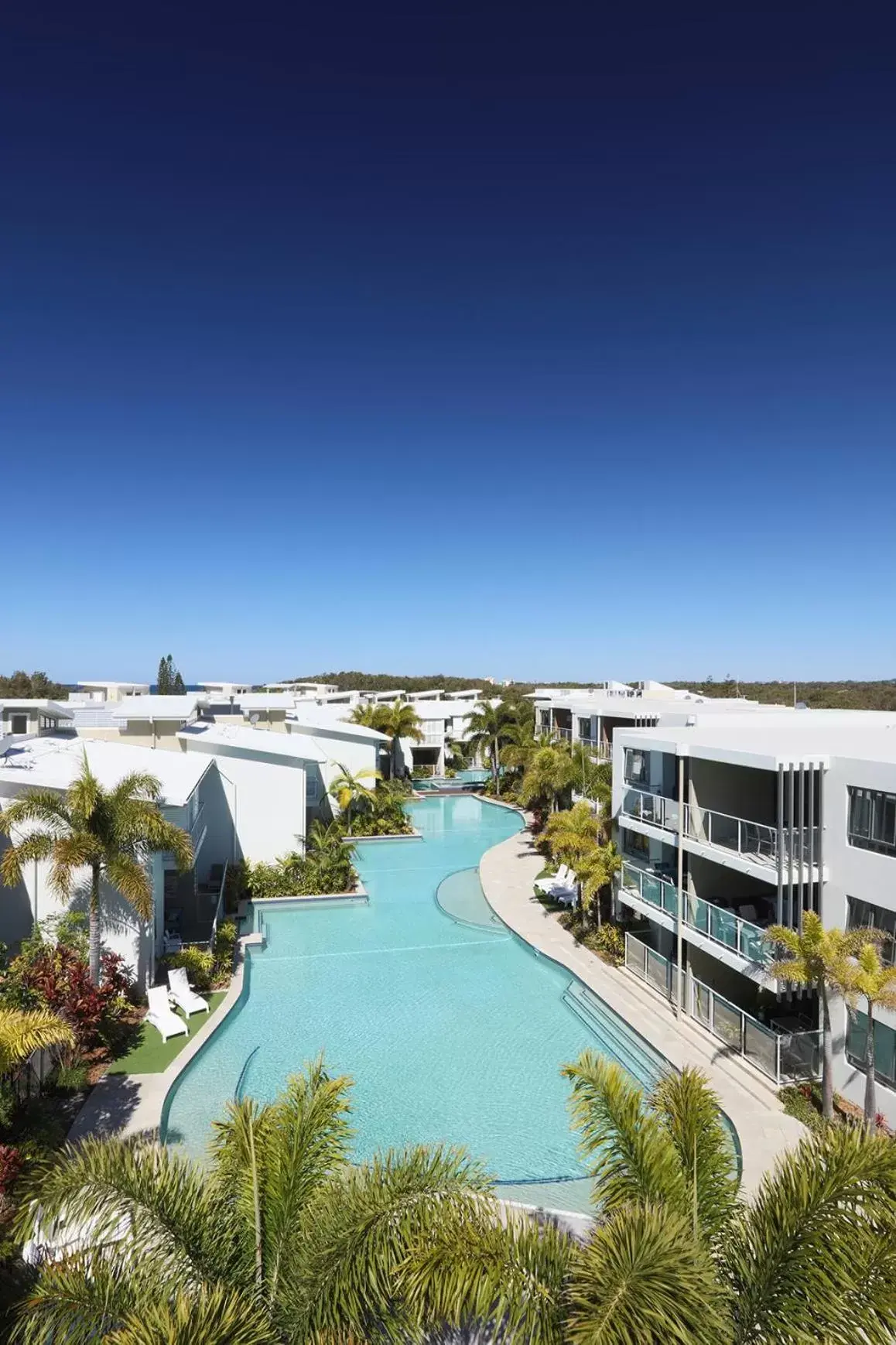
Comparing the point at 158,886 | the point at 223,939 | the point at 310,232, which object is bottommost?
the point at 223,939

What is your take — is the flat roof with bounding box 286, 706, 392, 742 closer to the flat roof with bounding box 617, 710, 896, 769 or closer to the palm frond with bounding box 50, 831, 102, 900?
the flat roof with bounding box 617, 710, 896, 769

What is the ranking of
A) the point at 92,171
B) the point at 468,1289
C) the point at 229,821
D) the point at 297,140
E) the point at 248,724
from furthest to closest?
1. the point at 248,724
2. the point at 229,821
3. the point at 297,140
4. the point at 92,171
5. the point at 468,1289

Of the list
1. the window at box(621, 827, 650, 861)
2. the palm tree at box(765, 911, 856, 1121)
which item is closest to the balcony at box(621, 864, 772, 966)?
the window at box(621, 827, 650, 861)

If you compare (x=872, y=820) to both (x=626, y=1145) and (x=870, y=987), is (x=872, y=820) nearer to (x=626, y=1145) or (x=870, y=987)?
(x=870, y=987)

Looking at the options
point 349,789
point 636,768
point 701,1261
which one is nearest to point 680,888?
point 636,768

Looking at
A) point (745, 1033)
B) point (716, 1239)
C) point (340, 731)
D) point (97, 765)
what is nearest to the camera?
point (716, 1239)

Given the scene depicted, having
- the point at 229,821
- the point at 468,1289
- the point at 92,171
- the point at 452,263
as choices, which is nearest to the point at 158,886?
the point at 229,821

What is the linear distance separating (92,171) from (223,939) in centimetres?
1842

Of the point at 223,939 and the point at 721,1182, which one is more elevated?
the point at 721,1182

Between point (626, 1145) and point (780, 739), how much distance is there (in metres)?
10.2

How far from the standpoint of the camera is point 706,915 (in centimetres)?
1411

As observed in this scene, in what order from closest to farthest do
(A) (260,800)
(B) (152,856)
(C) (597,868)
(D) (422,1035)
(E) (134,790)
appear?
1. (E) (134,790)
2. (D) (422,1035)
3. (B) (152,856)
4. (C) (597,868)
5. (A) (260,800)

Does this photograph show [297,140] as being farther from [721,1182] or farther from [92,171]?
[721,1182]

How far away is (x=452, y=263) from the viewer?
2216cm
